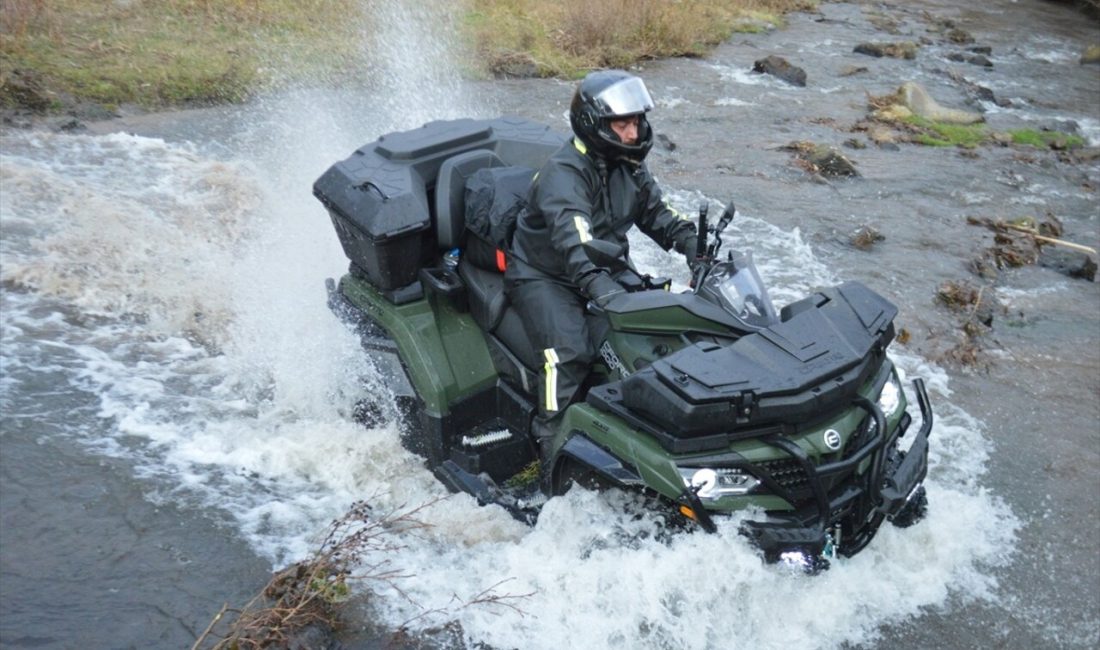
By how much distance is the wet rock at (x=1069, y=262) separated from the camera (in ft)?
36.2

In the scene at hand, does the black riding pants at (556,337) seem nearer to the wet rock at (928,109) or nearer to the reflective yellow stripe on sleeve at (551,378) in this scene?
the reflective yellow stripe on sleeve at (551,378)

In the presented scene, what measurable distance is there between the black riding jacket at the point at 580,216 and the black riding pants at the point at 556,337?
92 millimetres

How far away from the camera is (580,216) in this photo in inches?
214

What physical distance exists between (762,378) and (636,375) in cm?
56

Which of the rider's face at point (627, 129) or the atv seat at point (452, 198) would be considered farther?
the atv seat at point (452, 198)

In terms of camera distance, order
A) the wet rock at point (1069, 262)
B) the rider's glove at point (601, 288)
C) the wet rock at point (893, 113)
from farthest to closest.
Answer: the wet rock at point (893, 113) < the wet rock at point (1069, 262) < the rider's glove at point (601, 288)

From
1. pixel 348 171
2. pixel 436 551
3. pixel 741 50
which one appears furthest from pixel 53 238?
pixel 741 50

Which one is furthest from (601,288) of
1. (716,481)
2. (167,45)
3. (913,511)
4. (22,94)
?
(167,45)

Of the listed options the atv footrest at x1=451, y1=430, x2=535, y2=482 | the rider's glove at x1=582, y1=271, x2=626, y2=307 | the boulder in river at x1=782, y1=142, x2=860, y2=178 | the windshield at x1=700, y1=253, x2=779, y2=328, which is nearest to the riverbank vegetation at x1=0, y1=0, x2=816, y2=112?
the boulder in river at x1=782, y1=142, x2=860, y2=178

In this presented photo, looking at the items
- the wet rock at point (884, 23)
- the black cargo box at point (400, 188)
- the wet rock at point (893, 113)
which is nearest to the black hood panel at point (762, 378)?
the black cargo box at point (400, 188)

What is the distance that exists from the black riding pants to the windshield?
719 mm

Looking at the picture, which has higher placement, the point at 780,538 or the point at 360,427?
the point at 780,538

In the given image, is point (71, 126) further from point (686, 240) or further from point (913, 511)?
point (913, 511)

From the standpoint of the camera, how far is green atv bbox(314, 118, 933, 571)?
179 inches
